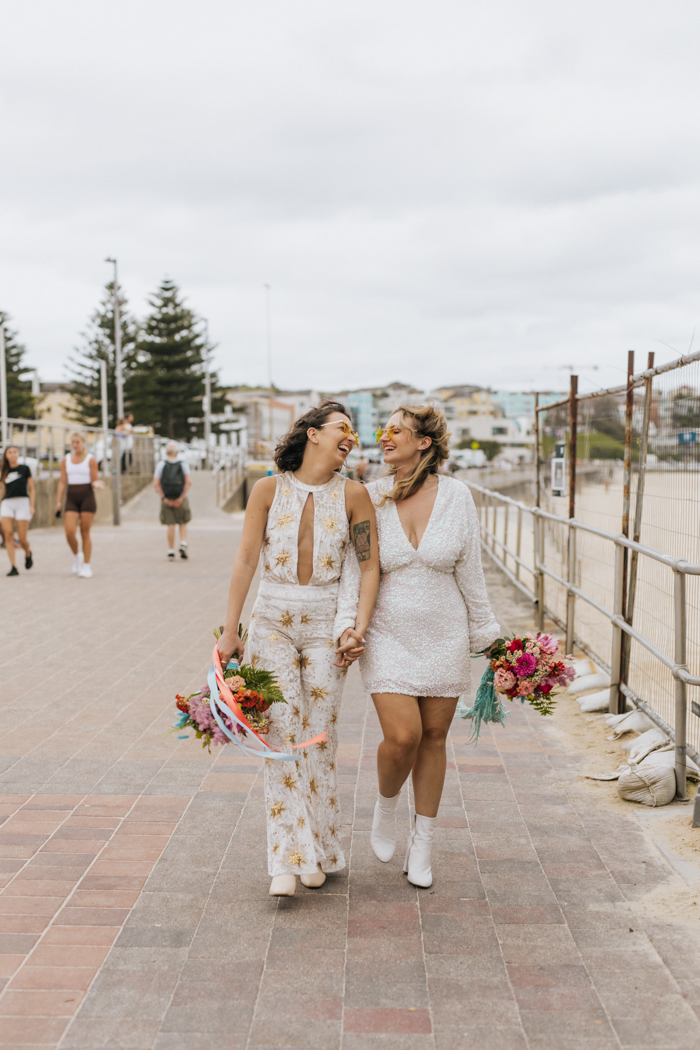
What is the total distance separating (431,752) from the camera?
3.52 meters

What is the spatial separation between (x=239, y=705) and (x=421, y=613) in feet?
2.24

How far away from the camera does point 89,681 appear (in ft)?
21.8

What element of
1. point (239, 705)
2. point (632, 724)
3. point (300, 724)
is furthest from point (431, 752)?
point (632, 724)

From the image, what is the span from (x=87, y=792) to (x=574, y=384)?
4.87 meters

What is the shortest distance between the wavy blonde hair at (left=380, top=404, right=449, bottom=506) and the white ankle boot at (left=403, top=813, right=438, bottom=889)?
111cm

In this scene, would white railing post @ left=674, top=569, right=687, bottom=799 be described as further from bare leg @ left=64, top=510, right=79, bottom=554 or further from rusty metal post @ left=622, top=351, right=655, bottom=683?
bare leg @ left=64, top=510, right=79, bottom=554

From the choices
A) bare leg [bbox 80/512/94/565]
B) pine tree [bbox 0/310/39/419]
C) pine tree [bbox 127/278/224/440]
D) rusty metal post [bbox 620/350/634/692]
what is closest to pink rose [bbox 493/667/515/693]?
rusty metal post [bbox 620/350/634/692]

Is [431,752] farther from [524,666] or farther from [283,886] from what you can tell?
[283,886]

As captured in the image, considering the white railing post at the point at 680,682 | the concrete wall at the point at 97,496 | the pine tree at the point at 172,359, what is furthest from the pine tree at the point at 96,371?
the white railing post at the point at 680,682

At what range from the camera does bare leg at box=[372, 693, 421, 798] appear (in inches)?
134

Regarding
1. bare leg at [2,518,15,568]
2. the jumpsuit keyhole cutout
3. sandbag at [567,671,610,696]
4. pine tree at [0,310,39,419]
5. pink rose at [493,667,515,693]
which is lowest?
sandbag at [567,671,610,696]

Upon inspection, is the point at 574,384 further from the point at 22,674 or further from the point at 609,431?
the point at 22,674

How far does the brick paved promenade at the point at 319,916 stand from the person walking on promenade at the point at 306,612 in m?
0.28

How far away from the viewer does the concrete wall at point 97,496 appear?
20500 millimetres
